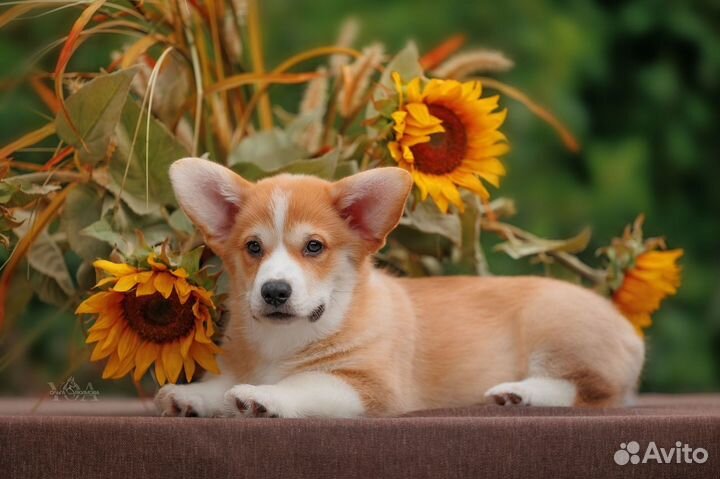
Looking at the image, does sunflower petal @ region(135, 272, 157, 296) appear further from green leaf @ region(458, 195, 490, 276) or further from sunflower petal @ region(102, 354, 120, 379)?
green leaf @ region(458, 195, 490, 276)

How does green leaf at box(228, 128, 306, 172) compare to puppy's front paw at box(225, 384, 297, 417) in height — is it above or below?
above

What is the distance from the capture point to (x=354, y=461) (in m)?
1.32

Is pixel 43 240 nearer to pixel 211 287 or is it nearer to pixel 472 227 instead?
pixel 211 287

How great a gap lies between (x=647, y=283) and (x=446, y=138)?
48cm

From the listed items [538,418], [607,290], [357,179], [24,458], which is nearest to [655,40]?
[607,290]

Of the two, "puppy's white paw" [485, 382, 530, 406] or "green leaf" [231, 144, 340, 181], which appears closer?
"puppy's white paw" [485, 382, 530, 406]

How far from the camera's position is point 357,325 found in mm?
1664

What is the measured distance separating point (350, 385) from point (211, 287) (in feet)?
0.78

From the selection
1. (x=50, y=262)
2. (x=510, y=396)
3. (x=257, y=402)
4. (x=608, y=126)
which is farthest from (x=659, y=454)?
(x=608, y=126)

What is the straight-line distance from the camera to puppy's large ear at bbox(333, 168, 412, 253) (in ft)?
5.13

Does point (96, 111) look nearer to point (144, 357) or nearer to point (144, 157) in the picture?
point (144, 157)

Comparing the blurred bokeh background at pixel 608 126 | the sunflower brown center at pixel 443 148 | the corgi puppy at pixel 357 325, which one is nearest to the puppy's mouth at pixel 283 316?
the corgi puppy at pixel 357 325

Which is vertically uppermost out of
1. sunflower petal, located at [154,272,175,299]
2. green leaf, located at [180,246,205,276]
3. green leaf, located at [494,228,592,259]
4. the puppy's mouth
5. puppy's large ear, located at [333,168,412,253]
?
puppy's large ear, located at [333,168,412,253]

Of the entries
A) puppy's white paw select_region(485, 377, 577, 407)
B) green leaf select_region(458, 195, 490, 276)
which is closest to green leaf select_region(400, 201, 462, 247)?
green leaf select_region(458, 195, 490, 276)
